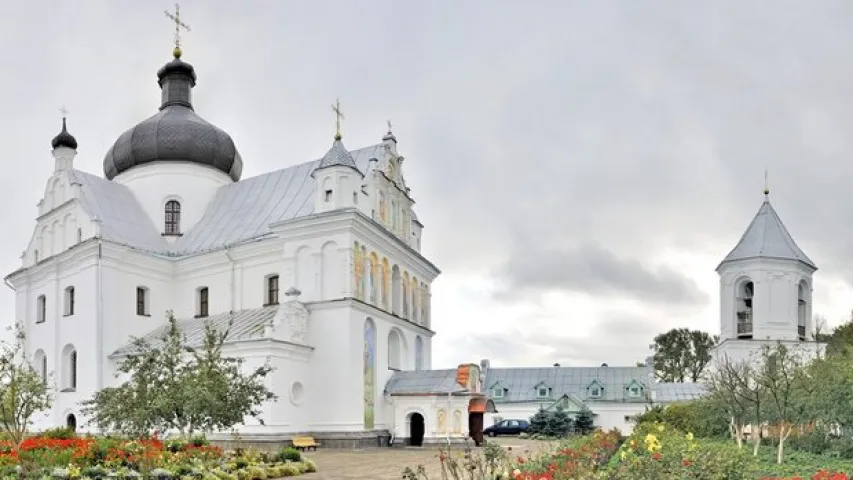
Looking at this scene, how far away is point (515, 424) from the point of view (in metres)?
51.9

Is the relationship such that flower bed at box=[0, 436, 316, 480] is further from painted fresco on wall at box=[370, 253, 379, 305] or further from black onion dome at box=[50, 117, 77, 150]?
black onion dome at box=[50, 117, 77, 150]

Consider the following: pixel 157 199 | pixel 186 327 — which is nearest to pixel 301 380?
pixel 186 327

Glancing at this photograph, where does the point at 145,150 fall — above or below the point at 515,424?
above

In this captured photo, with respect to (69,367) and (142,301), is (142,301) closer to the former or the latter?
(142,301)

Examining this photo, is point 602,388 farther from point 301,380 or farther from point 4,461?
point 4,461

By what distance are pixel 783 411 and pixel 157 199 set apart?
98.8ft

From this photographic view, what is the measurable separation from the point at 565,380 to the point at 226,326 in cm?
2951

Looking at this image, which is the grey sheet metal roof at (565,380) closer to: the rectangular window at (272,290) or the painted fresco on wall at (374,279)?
the painted fresco on wall at (374,279)

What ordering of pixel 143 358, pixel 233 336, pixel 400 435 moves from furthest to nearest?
pixel 400 435 → pixel 233 336 → pixel 143 358

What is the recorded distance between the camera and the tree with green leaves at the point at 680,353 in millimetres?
69750

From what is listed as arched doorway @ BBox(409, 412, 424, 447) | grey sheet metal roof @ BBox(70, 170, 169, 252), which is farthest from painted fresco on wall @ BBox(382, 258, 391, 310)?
grey sheet metal roof @ BBox(70, 170, 169, 252)

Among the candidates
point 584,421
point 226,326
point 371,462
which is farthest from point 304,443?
point 584,421

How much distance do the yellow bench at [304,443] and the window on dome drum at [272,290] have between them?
7122mm

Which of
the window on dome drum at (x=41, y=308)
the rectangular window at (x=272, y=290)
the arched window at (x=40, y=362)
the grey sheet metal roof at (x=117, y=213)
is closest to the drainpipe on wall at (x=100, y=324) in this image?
the grey sheet metal roof at (x=117, y=213)
